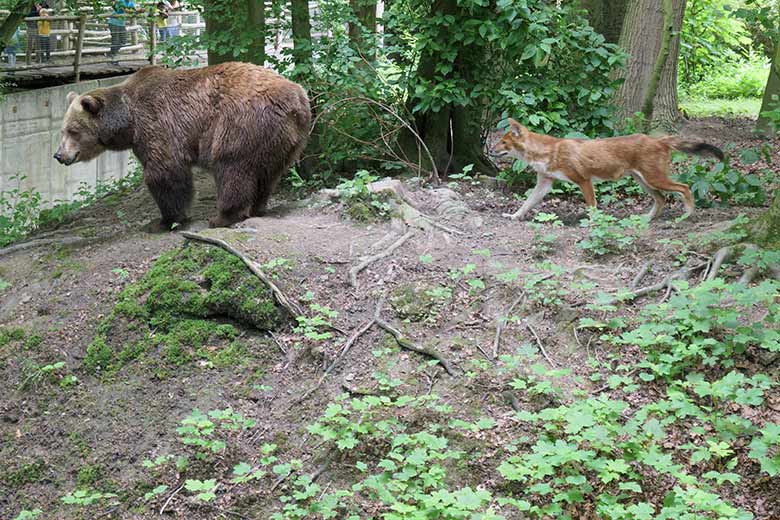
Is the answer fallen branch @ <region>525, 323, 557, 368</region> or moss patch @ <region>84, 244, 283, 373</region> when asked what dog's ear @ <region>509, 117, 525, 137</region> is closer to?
fallen branch @ <region>525, 323, 557, 368</region>

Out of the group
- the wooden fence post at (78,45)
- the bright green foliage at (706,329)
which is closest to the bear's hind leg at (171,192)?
the bright green foliage at (706,329)

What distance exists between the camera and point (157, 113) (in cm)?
981

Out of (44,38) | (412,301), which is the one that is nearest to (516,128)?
(412,301)

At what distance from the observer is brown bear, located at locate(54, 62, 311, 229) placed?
31.1 feet

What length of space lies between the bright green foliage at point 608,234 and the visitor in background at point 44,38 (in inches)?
765

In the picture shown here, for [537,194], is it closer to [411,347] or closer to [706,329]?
[411,347]

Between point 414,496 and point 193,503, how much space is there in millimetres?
1711

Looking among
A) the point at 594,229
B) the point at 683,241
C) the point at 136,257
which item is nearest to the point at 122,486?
the point at 136,257

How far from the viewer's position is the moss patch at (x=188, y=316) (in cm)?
745

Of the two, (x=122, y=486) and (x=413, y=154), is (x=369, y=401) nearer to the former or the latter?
(x=122, y=486)

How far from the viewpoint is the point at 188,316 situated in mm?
7742

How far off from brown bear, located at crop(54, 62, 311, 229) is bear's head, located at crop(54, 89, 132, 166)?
11 millimetres

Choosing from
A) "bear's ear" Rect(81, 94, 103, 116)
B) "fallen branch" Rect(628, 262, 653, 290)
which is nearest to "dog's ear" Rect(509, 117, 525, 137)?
"fallen branch" Rect(628, 262, 653, 290)

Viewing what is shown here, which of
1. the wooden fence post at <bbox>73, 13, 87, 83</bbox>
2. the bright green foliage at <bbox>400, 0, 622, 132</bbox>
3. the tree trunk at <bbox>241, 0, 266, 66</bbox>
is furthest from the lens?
the wooden fence post at <bbox>73, 13, 87, 83</bbox>
